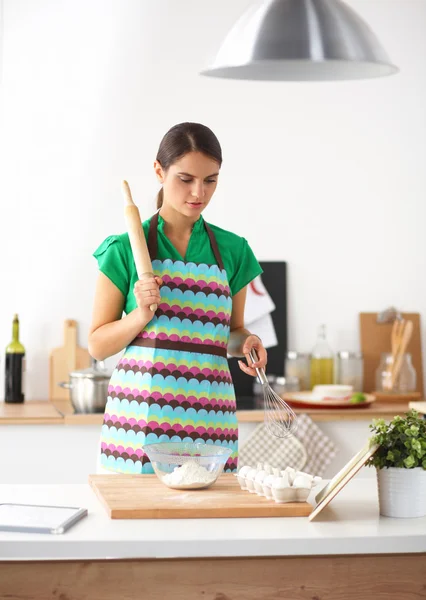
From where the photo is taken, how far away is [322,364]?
4047 mm

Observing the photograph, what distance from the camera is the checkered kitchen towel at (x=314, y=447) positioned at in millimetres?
3615

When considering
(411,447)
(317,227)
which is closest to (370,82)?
(317,227)

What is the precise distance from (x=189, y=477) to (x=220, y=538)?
29 cm

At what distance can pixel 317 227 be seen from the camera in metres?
4.14

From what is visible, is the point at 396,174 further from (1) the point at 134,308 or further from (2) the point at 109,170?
(1) the point at 134,308

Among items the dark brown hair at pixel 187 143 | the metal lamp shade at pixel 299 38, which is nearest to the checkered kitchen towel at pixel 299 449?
the dark brown hair at pixel 187 143

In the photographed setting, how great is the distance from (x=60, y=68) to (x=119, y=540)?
289 centimetres

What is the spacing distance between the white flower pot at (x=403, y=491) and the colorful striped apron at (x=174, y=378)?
1.58 ft

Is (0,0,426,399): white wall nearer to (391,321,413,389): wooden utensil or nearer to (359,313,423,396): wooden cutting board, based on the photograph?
(359,313,423,396): wooden cutting board

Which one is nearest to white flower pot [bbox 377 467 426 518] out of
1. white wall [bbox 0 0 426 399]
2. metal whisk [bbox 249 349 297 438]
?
metal whisk [bbox 249 349 297 438]

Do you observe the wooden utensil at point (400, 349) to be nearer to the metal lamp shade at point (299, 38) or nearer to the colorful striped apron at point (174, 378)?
the colorful striped apron at point (174, 378)

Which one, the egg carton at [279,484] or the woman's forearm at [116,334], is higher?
the woman's forearm at [116,334]

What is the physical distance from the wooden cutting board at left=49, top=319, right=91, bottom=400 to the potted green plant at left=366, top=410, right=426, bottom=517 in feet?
7.84

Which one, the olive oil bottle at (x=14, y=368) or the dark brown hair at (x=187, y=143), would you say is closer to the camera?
the dark brown hair at (x=187, y=143)
